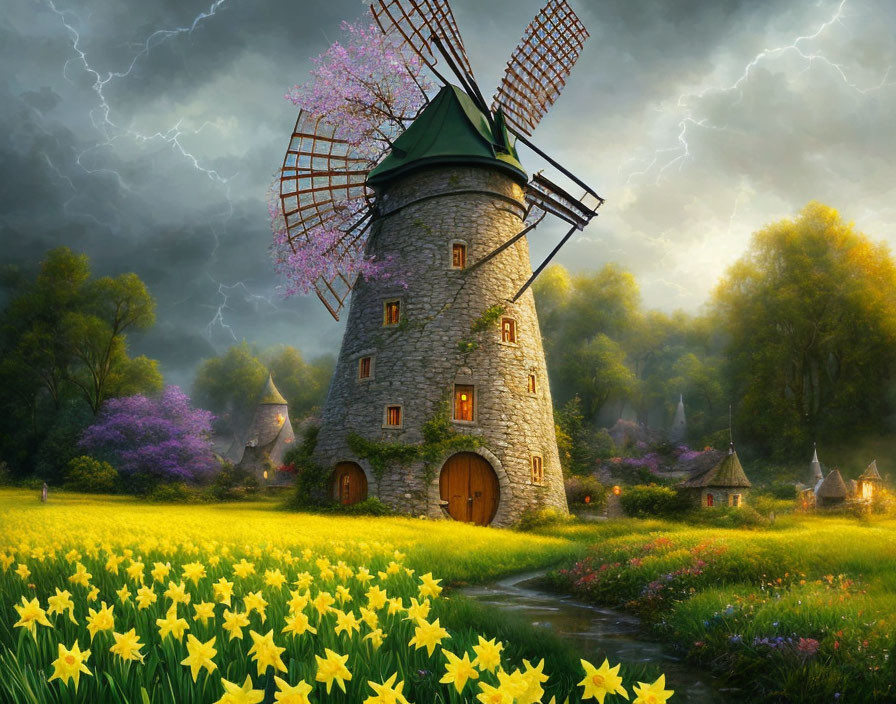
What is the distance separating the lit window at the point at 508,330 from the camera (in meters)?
21.4

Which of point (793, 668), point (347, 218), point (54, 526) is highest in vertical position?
point (347, 218)

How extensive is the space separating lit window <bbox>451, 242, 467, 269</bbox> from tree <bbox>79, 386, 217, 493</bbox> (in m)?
16.0

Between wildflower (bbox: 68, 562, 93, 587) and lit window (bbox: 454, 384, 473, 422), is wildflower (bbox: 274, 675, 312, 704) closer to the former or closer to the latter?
wildflower (bbox: 68, 562, 93, 587)

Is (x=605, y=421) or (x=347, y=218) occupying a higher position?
(x=347, y=218)

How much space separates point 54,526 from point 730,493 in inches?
872

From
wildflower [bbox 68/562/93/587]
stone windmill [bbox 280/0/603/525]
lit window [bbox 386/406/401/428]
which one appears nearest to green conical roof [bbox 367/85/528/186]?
stone windmill [bbox 280/0/603/525]

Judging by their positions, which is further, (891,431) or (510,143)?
(891,431)

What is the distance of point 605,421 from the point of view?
51406 mm

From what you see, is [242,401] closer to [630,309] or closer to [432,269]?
[630,309]

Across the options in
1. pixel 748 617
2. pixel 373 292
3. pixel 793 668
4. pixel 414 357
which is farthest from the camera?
pixel 373 292

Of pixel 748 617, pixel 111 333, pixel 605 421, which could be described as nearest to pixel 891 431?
pixel 605 421

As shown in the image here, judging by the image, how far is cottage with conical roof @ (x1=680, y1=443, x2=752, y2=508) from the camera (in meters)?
24.3

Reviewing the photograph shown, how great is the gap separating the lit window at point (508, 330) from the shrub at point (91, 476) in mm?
18228

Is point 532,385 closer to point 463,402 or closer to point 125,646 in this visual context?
point 463,402
